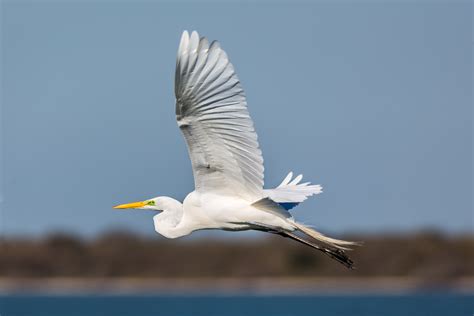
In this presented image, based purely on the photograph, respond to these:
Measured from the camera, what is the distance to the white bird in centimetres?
812

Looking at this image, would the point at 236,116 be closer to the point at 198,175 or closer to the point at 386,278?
the point at 198,175

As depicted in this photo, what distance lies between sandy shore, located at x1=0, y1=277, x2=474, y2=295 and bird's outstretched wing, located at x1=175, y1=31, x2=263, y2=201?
29.3 meters

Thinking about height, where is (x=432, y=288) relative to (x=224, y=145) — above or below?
above

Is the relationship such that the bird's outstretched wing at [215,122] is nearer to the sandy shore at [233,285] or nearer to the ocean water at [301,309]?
the ocean water at [301,309]

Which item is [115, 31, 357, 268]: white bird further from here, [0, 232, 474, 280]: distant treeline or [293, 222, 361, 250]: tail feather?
[0, 232, 474, 280]: distant treeline

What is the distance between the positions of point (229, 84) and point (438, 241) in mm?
30485

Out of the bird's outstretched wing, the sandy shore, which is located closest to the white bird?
the bird's outstretched wing

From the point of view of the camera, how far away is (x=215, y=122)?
8.42 meters

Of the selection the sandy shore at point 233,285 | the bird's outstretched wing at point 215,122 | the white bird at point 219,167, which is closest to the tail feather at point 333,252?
the white bird at point 219,167

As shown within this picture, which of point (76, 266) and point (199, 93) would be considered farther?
point (76, 266)

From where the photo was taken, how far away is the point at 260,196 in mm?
8984

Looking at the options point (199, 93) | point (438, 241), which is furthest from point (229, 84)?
point (438, 241)

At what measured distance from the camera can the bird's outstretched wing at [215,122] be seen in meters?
8.05

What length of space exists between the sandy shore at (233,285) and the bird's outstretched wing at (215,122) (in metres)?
29.3
